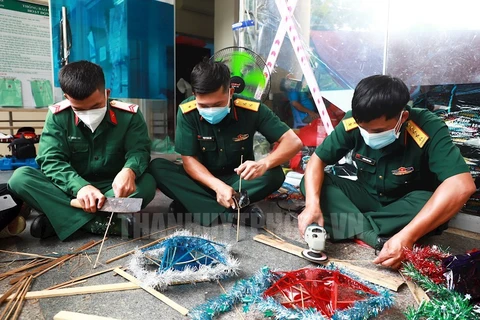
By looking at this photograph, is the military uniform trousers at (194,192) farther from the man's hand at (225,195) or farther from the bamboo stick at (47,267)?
the bamboo stick at (47,267)

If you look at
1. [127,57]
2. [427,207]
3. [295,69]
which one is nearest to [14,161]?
[127,57]

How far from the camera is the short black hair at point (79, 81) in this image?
1.53 metres

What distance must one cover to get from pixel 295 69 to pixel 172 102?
1358 millimetres

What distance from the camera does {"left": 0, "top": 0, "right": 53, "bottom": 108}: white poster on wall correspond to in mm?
3266

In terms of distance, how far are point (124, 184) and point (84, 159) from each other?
0.40 metres

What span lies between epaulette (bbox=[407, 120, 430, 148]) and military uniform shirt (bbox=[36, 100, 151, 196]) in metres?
1.33

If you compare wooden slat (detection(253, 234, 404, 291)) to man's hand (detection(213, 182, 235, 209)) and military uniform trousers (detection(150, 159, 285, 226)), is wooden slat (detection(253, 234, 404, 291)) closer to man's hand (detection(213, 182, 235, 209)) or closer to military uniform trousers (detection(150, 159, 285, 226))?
man's hand (detection(213, 182, 235, 209))

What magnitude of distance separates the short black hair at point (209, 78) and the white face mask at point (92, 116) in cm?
49

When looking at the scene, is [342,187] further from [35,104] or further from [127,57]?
[35,104]

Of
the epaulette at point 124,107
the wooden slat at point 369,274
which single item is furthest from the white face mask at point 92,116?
the wooden slat at point 369,274

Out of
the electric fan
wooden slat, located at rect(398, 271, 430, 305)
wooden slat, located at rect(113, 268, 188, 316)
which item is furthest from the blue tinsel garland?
the electric fan

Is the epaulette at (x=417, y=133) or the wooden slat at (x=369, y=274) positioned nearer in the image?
the wooden slat at (x=369, y=274)

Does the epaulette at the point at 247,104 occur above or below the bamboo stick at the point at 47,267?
above

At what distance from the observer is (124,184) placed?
158cm
